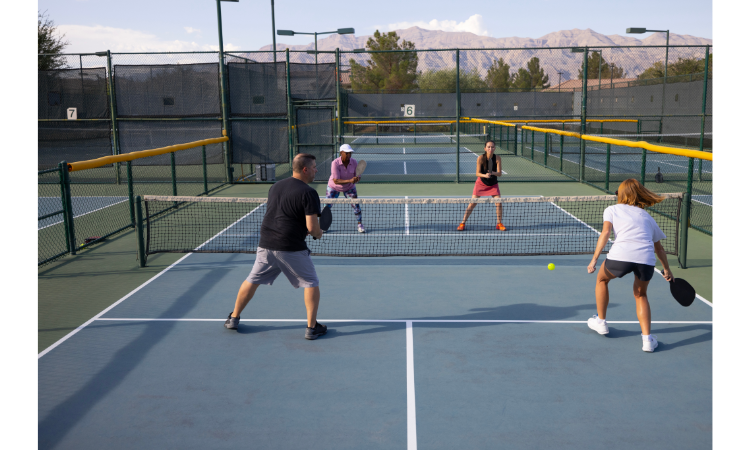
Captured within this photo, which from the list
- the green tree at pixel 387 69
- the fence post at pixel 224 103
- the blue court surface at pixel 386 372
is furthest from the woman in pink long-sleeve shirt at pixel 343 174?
the green tree at pixel 387 69

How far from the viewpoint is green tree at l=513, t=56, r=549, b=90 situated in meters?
89.6

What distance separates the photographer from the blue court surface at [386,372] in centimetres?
411

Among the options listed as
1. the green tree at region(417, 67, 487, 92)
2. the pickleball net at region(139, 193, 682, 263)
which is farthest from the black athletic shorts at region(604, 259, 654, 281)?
Result: the green tree at region(417, 67, 487, 92)

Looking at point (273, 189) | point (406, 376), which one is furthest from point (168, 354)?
point (406, 376)

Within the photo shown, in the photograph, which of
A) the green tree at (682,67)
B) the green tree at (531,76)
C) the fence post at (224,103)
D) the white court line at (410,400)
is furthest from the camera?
the green tree at (531,76)

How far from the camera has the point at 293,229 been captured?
5.38 m

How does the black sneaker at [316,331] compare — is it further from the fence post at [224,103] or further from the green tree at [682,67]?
the green tree at [682,67]

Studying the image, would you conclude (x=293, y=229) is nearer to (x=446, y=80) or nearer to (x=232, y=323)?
(x=232, y=323)

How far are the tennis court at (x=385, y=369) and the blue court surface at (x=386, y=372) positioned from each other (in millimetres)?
17

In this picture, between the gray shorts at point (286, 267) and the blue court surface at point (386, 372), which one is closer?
the blue court surface at point (386, 372)

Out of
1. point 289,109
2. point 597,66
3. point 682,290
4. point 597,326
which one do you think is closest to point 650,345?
point 597,326

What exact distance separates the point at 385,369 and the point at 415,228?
19.0 ft

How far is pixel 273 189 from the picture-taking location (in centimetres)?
553

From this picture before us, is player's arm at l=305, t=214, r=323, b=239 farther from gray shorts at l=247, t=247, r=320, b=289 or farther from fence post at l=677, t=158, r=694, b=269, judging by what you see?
fence post at l=677, t=158, r=694, b=269
